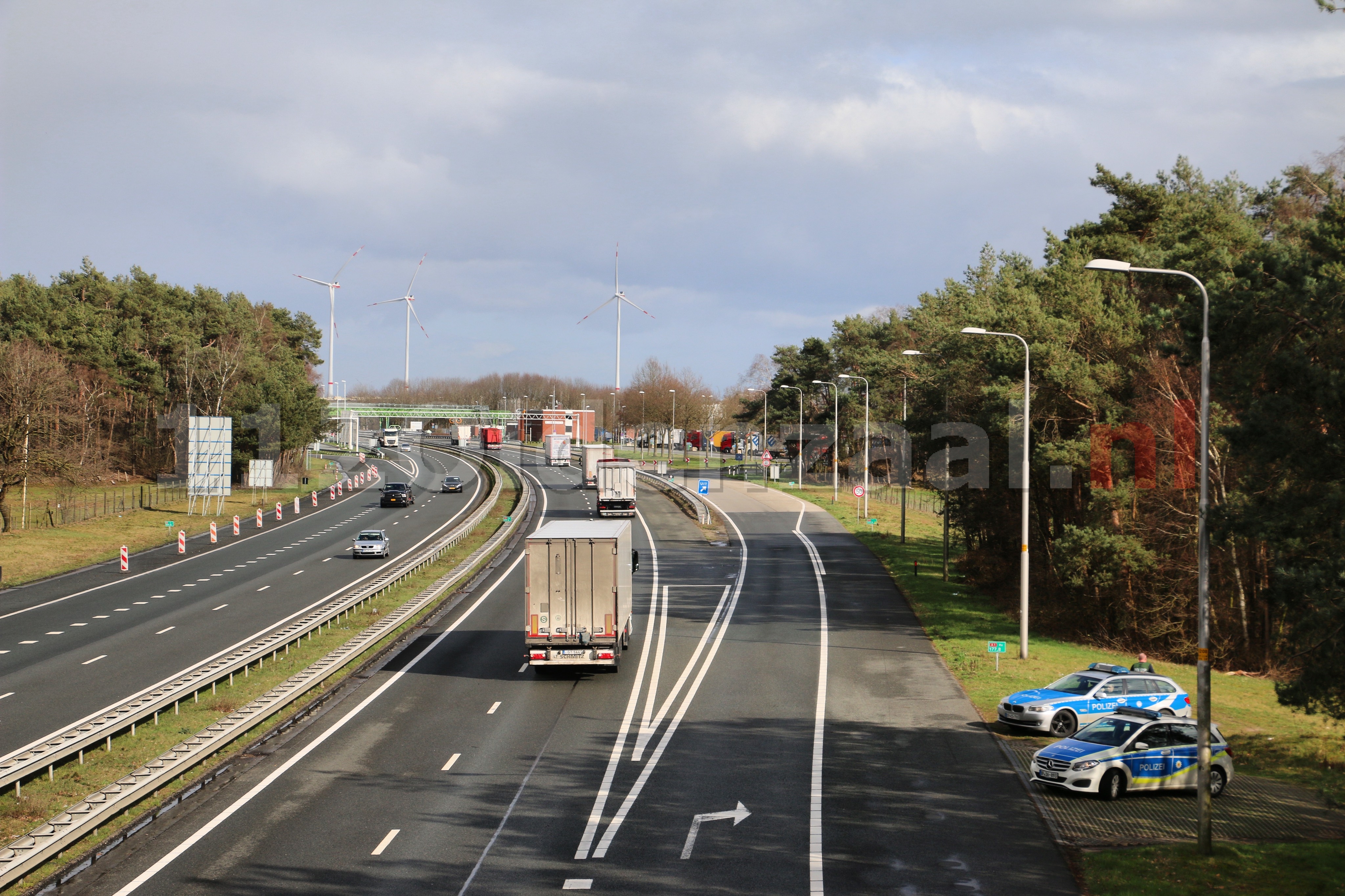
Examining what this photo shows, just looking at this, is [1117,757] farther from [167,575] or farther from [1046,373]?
[167,575]

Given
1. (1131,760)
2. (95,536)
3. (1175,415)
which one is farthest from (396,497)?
(1131,760)

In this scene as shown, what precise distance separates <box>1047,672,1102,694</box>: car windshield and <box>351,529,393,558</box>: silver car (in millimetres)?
36430

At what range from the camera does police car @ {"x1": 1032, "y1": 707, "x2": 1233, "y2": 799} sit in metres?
19.1

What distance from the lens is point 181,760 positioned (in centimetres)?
1914

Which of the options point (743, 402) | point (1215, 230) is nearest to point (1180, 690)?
point (1215, 230)

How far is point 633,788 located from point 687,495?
6373cm

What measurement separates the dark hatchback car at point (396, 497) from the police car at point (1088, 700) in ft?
201

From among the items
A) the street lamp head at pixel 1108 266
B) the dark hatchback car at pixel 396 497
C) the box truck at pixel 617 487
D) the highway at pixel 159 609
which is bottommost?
the highway at pixel 159 609

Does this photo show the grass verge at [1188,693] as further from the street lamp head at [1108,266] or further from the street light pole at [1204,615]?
the street lamp head at [1108,266]

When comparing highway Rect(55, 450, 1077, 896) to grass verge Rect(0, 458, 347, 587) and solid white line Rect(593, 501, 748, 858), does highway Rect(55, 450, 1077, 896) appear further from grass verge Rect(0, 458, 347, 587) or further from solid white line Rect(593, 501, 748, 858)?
grass verge Rect(0, 458, 347, 587)

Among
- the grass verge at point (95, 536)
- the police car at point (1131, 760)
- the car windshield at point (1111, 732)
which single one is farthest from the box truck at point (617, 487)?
the police car at point (1131, 760)

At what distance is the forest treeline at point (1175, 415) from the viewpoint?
16.5 m

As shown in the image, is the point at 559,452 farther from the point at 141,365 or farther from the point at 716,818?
the point at 716,818

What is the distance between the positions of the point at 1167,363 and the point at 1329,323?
2012 centimetres
